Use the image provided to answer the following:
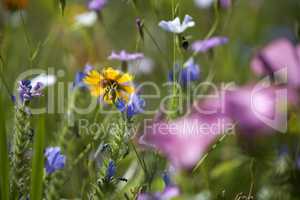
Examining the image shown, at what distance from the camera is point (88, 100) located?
3.99 ft

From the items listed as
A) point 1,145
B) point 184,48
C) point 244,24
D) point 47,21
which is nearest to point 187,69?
point 184,48

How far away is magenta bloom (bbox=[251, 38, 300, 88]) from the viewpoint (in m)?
0.95

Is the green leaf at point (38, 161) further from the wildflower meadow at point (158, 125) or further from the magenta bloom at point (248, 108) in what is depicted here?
the magenta bloom at point (248, 108)

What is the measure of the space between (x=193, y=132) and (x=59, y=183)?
0.40m

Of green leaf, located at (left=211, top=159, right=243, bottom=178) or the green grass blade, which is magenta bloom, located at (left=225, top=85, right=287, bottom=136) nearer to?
the green grass blade

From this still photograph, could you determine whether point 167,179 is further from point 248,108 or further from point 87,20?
point 87,20

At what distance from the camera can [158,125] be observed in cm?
77

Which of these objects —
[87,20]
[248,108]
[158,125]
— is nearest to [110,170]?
[158,125]

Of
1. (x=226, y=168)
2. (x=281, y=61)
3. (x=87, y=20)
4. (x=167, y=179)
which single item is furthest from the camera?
(x=87, y=20)

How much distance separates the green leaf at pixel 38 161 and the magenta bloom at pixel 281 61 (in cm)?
42

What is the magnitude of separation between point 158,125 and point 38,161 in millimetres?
170

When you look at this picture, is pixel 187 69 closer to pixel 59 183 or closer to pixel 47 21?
pixel 59 183

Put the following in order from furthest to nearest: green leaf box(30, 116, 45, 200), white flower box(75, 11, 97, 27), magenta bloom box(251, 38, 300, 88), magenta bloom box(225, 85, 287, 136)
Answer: white flower box(75, 11, 97, 27)
magenta bloom box(251, 38, 300, 88)
green leaf box(30, 116, 45, 200)
magenta bloom box(225, 85, 287, 136)

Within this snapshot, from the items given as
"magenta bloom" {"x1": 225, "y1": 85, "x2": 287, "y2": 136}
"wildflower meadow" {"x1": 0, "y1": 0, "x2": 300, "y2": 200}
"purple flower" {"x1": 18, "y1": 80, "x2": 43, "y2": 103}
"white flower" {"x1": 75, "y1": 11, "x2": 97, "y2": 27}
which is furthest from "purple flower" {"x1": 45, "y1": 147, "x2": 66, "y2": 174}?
"white flower" {"x1": 75, "y1": 11, "x2": 97, "y2": 27}
